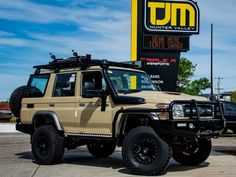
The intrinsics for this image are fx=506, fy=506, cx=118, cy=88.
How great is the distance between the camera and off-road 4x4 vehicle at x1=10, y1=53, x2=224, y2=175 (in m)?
9.39

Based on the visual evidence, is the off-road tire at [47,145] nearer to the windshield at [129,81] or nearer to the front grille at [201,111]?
the windshield at [129,81]

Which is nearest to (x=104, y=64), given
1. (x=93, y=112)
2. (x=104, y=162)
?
(x=93, y=112)

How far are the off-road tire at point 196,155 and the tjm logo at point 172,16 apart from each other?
13.4 metres

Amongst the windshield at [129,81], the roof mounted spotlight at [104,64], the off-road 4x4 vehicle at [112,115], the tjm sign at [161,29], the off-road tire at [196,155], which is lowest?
the off-road tire at [196,155]

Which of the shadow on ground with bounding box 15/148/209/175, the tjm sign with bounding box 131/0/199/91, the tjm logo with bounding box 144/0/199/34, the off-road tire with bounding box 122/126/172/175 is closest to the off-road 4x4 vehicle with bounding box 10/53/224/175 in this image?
the off-road tire with bounding box 122/126/172/175

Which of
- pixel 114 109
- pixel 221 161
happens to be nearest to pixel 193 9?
pixel 221 161

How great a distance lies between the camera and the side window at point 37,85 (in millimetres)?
11973

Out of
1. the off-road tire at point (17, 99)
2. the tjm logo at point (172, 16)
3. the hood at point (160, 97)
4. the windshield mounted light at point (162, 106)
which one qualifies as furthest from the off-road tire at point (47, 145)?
the tjm logo at point (172, 16)

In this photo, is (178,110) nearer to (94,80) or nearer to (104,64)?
(104,64)

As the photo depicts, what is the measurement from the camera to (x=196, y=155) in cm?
1112

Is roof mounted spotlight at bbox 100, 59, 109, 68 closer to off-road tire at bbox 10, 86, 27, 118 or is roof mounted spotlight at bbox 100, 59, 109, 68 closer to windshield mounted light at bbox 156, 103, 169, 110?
windshield mounted light at bbox 156, 103, 169, 110

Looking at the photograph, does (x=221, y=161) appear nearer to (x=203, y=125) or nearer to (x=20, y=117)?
(x=203, y=125)

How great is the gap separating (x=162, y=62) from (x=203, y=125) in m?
15.4

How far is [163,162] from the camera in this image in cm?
916
